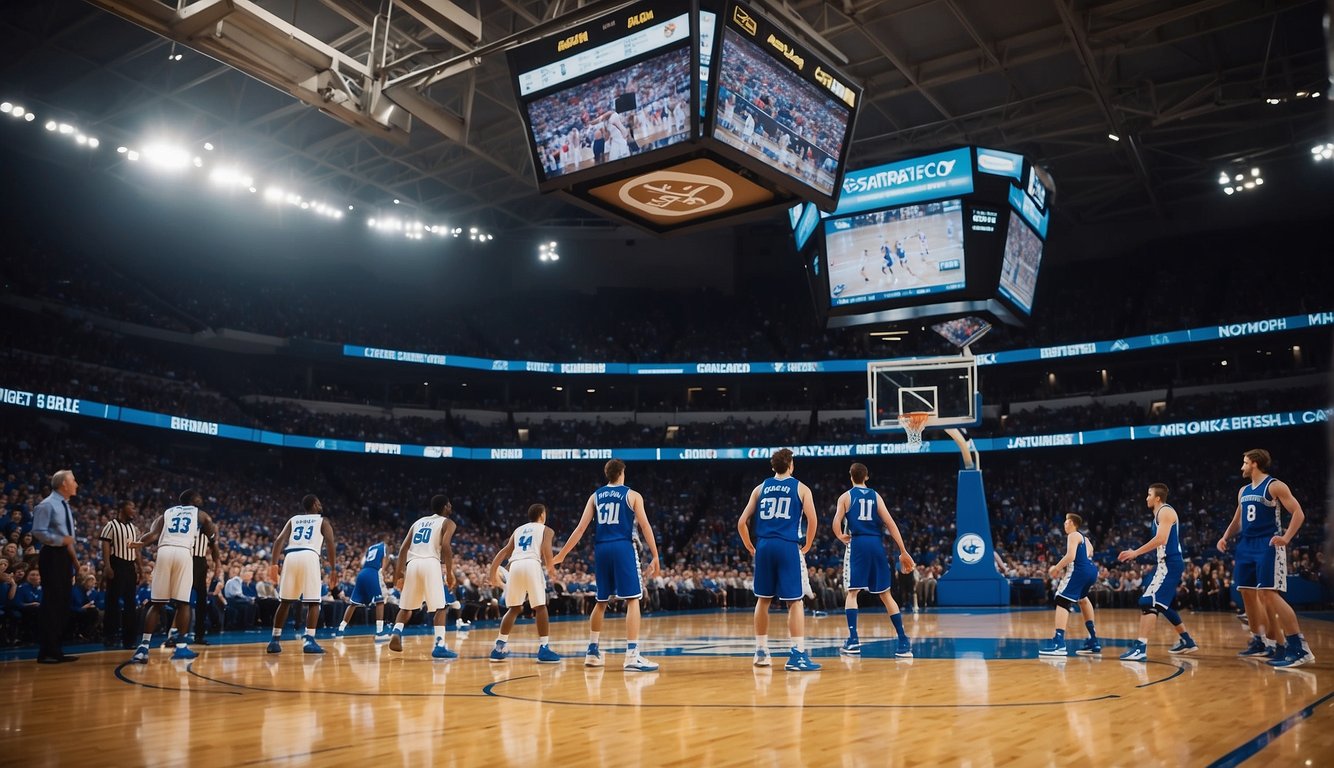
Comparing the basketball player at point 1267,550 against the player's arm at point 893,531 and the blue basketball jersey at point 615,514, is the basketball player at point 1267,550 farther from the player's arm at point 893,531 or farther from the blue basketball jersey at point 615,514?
the blue basketball jersey at point 615,514

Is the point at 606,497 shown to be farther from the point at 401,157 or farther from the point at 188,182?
the point at 188,182

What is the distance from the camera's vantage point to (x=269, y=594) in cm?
1838

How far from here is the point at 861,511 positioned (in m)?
10.7

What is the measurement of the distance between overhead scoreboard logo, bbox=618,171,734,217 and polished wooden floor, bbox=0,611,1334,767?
5.89 metres

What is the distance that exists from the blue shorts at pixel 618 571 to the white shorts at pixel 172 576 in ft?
15.1

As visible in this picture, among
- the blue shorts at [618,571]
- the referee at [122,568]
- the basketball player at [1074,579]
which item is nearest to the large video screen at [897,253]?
the basketball player at [1074,579]

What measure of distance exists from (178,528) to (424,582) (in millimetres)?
2660

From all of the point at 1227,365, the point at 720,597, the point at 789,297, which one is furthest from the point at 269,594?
the point at 1227,365

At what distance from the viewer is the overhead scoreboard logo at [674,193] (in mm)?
12547

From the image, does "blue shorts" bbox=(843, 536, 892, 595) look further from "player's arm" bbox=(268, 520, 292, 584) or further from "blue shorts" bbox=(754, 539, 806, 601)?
"player's arm" bbox=(268, 520, 292, 584)

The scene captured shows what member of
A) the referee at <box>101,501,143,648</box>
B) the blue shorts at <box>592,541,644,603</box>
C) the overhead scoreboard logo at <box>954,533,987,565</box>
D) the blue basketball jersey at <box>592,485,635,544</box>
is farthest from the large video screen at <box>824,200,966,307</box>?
the referee at <box>101,501,143,648</box>

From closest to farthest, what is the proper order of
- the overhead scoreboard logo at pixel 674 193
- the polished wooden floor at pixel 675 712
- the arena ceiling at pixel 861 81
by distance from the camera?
1. the polished wooden floor at pixel 675 712
2. the overhead scoreboard logo at pixel 674 193
3. the arena ceiling at pixel 861 81

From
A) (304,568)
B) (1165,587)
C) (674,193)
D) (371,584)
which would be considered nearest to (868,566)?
(1165,587)

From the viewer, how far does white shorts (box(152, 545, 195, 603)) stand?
408 inches
